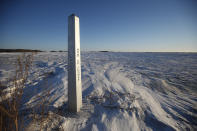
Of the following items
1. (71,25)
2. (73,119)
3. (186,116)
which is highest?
(71,25)

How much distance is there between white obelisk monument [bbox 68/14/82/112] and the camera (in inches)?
62.4

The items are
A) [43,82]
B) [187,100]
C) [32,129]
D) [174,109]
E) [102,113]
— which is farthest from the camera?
[43,82]

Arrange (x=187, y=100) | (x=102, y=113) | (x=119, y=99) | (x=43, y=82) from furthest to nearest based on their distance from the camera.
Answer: (x=43, y=82)
(x=187, y=100)
(x=119, y=99)
(x=102, y=113)

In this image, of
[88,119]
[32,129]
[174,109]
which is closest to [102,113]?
[88,119]

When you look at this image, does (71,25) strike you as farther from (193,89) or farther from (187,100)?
(193,89)

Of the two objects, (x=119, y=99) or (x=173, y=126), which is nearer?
(x=173, y=126)

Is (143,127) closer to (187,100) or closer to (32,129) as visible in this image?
(32,129)

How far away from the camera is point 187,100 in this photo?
2611 mm

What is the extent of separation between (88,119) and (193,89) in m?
3.83

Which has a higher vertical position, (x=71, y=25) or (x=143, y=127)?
(x=71, y=25)

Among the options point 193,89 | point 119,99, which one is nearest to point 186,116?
point 119,99

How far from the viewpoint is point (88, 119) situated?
5.64 ft

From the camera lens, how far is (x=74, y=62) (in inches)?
64.9

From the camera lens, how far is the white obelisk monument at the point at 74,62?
1.58 m
